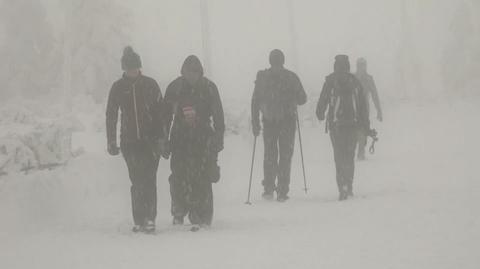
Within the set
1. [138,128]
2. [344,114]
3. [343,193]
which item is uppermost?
[344,114]

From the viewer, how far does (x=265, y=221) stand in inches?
342

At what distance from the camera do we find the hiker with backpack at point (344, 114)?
35.3 feet

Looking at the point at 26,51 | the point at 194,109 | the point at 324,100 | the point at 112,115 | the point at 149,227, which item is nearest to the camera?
the point at 149,227

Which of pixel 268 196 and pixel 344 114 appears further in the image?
pixel 268 196

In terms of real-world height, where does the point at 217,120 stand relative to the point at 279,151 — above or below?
above

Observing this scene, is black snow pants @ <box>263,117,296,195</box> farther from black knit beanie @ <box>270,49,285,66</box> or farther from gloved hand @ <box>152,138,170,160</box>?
gloved hand @ <box>152,138,170,160</box>

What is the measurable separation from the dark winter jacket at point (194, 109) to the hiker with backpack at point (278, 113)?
104 inches

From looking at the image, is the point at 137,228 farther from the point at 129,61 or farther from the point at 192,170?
the point at 129,61

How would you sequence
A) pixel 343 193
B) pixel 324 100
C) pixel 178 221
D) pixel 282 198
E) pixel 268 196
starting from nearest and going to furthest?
pixel 178 221, pixel 343 193, pixel 282 198, pixel 324 100, pixel 268 196

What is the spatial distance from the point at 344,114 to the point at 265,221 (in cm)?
286

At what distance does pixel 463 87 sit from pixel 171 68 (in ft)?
67.5

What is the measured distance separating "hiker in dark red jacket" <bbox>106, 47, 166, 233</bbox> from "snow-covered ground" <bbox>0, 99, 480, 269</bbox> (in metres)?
0.44

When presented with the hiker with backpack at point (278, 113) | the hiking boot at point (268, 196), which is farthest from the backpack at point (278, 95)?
the hiking boot at point (268, 196)

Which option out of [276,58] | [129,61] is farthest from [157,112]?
[276,58]
